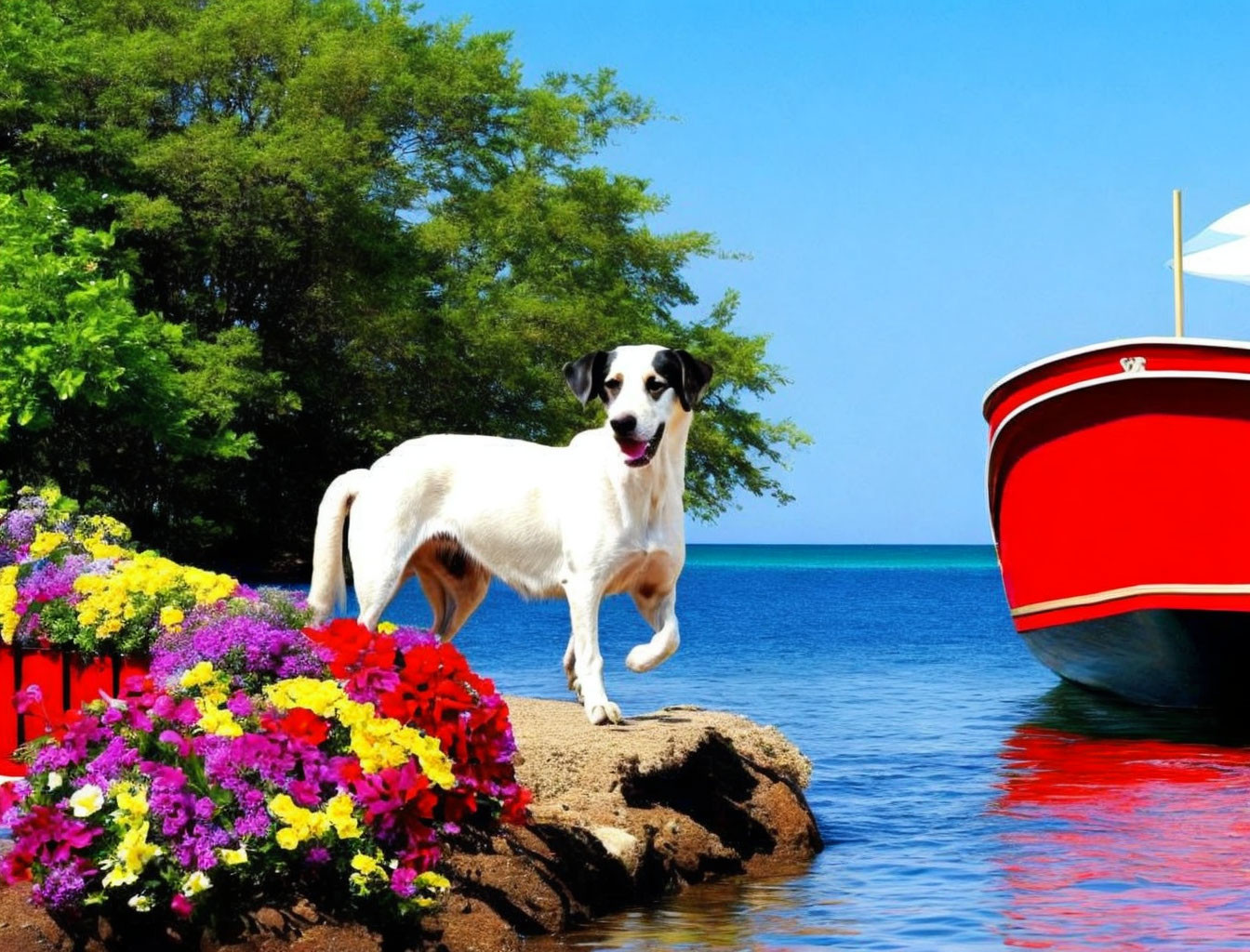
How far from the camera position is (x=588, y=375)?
24.5 feet

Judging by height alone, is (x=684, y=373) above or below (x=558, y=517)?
above

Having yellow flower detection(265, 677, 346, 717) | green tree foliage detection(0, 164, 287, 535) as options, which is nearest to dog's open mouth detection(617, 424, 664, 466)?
yellow flower detection(265, 677, 346, 717)

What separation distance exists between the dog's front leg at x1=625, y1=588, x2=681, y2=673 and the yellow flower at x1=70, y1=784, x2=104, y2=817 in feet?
8.40

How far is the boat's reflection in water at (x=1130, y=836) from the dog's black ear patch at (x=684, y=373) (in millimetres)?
2669

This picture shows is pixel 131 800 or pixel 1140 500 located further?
pixel 1140 500

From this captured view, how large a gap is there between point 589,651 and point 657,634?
35 centimetres

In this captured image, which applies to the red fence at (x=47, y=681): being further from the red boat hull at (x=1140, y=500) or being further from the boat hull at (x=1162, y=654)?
the boat hull at (x=1162, y=654)

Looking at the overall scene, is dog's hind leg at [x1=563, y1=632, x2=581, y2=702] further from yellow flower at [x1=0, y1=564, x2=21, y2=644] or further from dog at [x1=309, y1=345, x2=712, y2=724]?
yellow flower at [x1=0, y1=564, x2=21, y2=644]

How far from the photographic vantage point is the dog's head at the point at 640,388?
7281 mm

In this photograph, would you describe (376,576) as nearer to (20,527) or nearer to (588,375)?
(588,375)

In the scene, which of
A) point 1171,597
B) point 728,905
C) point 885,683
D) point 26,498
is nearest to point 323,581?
point 728,905

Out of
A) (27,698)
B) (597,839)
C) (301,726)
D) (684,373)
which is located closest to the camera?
(301,726)

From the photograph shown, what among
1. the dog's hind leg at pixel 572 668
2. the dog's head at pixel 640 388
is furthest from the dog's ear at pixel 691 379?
the dog's hind leg at pixel 572 668

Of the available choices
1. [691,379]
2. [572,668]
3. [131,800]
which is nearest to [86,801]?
[131,800]
